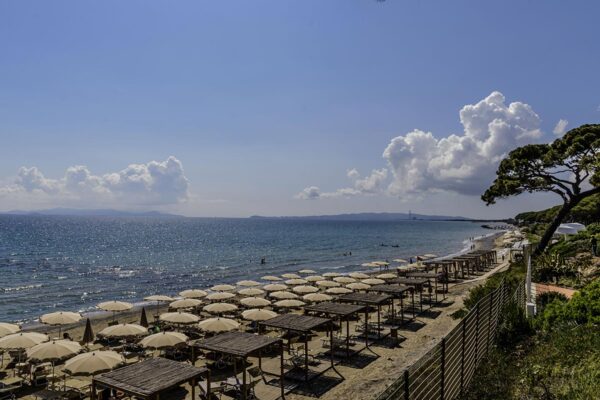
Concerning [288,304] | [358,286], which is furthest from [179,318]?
[358,286]

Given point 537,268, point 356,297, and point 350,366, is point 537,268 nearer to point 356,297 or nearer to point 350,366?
point 356,297

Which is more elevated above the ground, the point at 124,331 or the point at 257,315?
the point at 257,315

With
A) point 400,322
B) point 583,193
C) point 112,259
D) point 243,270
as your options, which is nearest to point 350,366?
point 400,322

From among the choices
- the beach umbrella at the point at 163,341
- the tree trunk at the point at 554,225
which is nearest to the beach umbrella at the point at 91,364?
the beach umbrella at the point at 163,341

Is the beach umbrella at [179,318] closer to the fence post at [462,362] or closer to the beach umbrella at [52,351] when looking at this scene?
the beach umbrella at [52,351]

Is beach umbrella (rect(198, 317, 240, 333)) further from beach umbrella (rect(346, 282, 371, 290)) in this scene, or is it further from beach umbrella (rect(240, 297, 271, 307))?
beach umbrella (rect(346, 282, 371, 290))

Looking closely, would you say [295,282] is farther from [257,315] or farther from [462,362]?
[462,362]

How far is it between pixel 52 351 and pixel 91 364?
2110 millimetres

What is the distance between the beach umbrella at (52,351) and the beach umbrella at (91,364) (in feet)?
3.92

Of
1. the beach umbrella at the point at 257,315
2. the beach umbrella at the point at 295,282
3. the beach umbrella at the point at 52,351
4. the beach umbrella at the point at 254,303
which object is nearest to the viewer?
the beach umbrella at the point at 52,351

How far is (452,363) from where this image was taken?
665cm

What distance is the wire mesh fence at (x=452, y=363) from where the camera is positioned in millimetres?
5141

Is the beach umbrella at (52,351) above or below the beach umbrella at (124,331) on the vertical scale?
above

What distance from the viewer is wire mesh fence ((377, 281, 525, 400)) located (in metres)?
5.14
